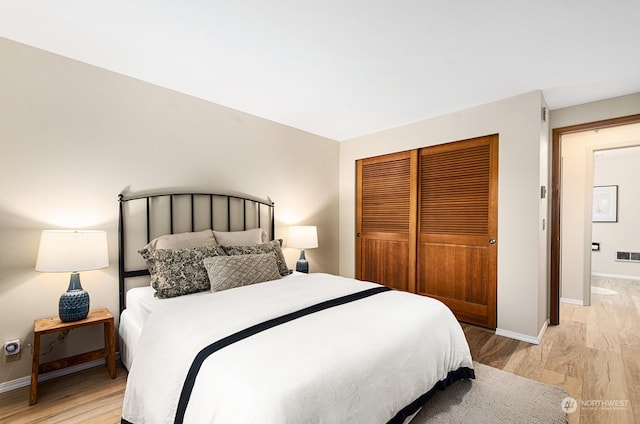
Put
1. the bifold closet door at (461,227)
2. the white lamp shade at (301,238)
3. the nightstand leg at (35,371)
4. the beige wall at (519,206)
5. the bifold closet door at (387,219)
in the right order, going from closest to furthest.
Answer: the nightstand leg at (35,371) < the beige wall at (519,206) < the bifold closet door at (461,227) < the white lamp shade at (301,238) < the bifold closet door at (387,219)

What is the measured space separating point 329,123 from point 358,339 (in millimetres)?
2900

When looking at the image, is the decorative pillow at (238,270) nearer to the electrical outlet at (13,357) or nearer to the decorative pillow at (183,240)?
the decorative pillow at (183,240)

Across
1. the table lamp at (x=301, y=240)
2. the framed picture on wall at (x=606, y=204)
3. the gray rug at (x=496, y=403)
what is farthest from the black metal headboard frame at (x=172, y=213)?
the framed picture on wall at (x=606, y=204)

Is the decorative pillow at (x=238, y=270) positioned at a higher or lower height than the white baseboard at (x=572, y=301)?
higher

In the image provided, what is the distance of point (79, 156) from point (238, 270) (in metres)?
1.51

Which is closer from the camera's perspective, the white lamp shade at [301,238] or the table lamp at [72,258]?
the table lamp at [72,258]

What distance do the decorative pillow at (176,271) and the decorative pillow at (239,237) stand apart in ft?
1.29

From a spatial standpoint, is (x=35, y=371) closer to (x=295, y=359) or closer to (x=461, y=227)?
(x=295, y=359)

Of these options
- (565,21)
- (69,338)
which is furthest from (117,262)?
(565,21)

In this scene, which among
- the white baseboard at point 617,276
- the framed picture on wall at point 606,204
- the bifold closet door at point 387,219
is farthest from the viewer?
the framed picture on wall at point 606,204

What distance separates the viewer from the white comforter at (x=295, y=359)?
111 cm

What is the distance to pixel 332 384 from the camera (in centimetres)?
119

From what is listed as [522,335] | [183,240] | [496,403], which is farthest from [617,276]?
[183,240]

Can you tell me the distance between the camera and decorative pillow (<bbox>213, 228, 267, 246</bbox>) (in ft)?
9.29
